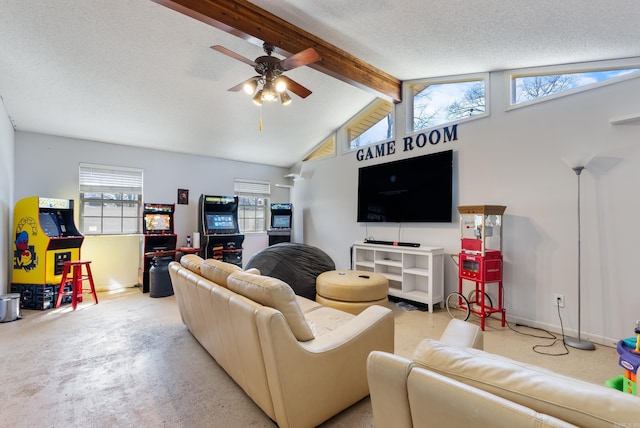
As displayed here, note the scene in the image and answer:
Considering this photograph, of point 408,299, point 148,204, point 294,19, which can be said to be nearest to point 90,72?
point 148,204

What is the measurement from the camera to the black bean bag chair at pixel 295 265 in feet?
12.8

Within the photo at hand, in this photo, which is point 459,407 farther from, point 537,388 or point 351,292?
point 351,292

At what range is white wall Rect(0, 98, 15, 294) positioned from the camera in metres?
3.59

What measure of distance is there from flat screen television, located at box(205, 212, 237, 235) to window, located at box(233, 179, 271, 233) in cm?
65

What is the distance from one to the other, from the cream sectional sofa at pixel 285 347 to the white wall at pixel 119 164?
391 centimetres

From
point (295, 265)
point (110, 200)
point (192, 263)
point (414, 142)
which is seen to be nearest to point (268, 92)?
point (192, 263)

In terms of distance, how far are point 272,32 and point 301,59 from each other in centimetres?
61

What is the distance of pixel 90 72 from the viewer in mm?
3369

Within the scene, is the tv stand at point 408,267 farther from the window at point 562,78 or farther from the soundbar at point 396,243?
the window at point 562,78

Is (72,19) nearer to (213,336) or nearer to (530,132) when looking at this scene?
(213,336)

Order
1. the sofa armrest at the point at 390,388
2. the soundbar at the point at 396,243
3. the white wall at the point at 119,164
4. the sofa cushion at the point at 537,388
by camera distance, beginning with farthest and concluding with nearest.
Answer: the white wall at the point at 119,164 → the soundbar at the point at 396,243 → the sofa armrest at the point at 390,388 → the sofa cushion at the point at 537,388

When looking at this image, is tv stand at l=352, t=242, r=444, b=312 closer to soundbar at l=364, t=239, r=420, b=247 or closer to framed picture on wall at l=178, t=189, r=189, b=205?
soundbar at l=364, t=239, r=420, b=247

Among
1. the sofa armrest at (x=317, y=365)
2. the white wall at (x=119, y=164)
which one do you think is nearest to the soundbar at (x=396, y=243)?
the sofa armrest at (x=317, y=365)

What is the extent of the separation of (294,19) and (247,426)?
3586 mm
